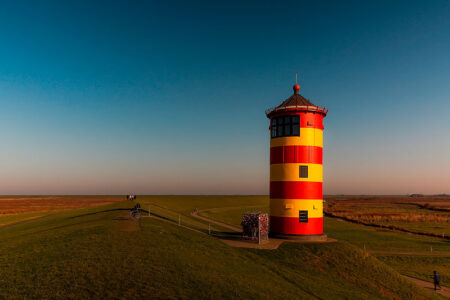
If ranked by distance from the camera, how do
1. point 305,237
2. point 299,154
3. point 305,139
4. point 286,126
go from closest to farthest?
point 305,237
point 299,154
point 305,139
point 286,126

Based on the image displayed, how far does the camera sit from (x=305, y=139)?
27906 millimetres

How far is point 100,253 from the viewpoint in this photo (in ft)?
53.0

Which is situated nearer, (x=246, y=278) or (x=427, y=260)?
(x=246, y=278)

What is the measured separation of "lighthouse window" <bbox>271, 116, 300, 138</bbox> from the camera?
28.1 meters

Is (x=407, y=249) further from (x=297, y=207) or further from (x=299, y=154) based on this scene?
(x=299, y=154)

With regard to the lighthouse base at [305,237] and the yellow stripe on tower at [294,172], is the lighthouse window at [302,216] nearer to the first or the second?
the lighthouse base at [305,237]

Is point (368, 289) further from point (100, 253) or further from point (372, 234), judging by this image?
point (372, 234)

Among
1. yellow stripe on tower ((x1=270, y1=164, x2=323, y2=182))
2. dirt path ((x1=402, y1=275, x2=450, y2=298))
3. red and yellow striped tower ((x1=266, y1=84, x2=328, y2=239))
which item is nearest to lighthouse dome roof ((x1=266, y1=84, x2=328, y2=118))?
red and yellow striped tower ((x1=266, y1=84, x2=328, y2=239))

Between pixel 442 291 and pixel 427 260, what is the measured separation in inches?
426

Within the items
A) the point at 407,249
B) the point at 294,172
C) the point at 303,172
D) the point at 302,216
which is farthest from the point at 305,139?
the point at 407,249

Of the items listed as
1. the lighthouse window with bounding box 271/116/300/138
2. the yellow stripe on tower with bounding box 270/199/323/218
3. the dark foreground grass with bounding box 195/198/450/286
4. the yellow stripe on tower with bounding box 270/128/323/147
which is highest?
the lighthouse window with bounding box 271/116/300/138

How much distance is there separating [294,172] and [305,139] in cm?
335

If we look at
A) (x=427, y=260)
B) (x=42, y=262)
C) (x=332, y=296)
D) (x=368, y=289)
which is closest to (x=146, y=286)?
(x=42, y=262)

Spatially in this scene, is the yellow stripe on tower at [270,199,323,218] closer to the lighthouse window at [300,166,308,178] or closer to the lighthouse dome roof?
the lighthouse window at [300,166,308,178]
